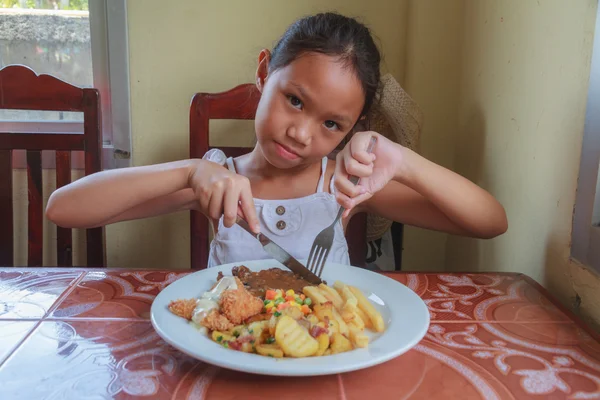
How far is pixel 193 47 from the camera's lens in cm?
150

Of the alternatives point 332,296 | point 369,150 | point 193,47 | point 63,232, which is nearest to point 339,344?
point 332,296

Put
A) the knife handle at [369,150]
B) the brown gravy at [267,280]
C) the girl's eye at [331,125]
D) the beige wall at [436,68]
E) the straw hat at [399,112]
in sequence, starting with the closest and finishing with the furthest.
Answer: the brown gravy at [267,280] → the knife handle at [369,150] → the girl's eye at [331,125] → the straw hat at [399,112] → the beige wall at [436,68]

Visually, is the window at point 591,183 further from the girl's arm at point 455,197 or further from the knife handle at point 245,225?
the knife handle at point 245,225

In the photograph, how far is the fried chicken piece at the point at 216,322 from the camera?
61 cm

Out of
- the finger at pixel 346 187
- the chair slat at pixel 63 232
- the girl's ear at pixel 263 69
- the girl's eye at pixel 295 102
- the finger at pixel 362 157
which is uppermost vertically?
the girl's ear at pixel 263 69

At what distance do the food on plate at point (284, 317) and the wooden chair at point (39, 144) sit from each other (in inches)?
Answer: 30.5

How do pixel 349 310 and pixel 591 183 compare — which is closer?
pixel 349 310

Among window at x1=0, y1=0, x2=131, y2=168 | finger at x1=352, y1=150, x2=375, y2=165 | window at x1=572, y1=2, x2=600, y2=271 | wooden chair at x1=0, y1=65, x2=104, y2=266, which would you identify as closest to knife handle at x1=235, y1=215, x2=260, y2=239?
finger at x1=352, y1=150, x2=375, y2=165

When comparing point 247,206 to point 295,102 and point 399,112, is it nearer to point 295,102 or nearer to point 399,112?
point 295,102

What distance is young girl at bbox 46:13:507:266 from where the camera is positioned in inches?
33.5

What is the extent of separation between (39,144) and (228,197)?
80 centimetres

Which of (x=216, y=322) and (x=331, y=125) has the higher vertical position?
(x=331, y=125)

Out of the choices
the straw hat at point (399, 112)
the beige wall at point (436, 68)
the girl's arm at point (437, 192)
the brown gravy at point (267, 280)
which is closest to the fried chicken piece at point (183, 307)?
the brown gravy at point (267, 280)

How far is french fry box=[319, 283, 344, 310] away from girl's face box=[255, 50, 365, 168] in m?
0.32
